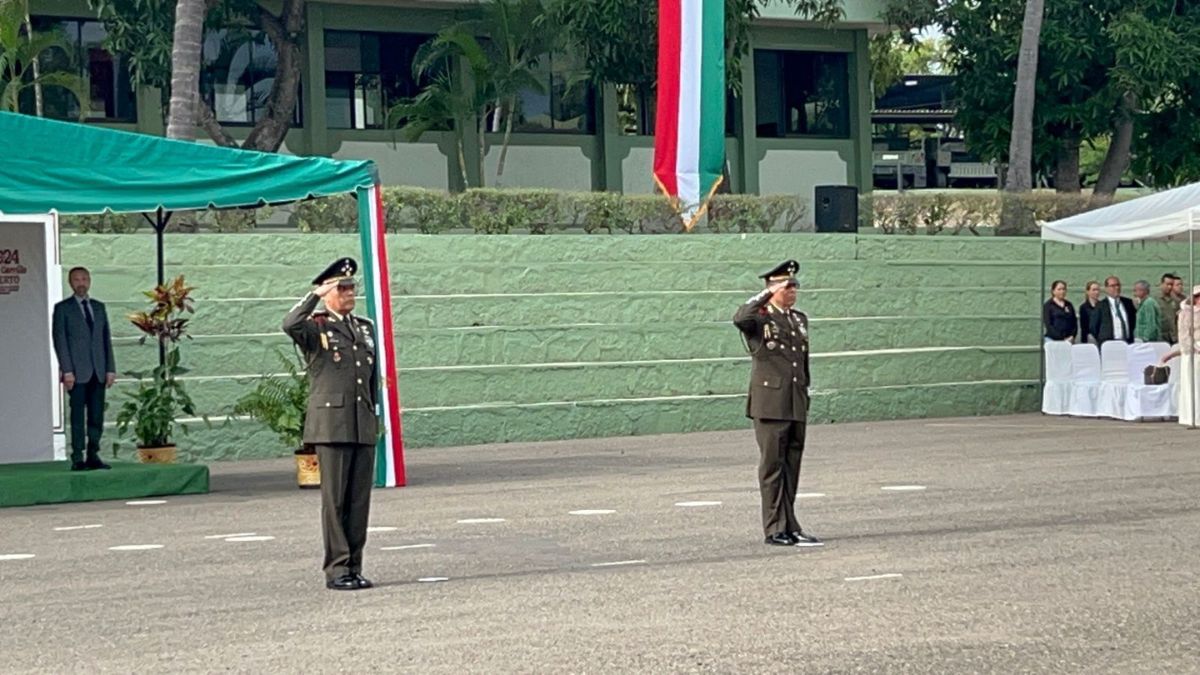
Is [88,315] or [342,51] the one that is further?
[342,51]

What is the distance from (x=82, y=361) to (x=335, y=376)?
6.73 metres

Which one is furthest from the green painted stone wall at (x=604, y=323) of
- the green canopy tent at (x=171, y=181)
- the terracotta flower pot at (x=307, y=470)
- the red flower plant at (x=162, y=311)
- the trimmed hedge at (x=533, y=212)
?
the green canopy tent at (x=171, y=181)

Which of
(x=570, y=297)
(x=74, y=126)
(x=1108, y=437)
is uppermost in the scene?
(x=74, y=126)

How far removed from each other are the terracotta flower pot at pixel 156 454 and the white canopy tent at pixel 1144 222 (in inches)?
462

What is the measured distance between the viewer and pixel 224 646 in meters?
9.73

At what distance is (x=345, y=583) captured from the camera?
37.8ft

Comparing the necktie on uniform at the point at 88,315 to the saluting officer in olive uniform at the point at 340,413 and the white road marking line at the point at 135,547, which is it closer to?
the white road marking line at the point at 135,547

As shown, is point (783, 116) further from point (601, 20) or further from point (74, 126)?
point (74, 126)

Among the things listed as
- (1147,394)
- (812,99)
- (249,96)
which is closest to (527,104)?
(249,96)

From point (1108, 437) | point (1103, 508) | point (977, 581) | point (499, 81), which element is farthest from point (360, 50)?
point (977, 581)

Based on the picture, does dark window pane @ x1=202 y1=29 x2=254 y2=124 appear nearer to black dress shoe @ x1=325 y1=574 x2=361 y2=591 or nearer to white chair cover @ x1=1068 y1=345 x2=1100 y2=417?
white chair cover @ x1=1068 y1=345 x2=1100 y2=417

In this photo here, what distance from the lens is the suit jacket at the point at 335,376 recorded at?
466 inches

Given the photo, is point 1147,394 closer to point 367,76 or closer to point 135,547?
point 135,547

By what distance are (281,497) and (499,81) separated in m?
16.1
